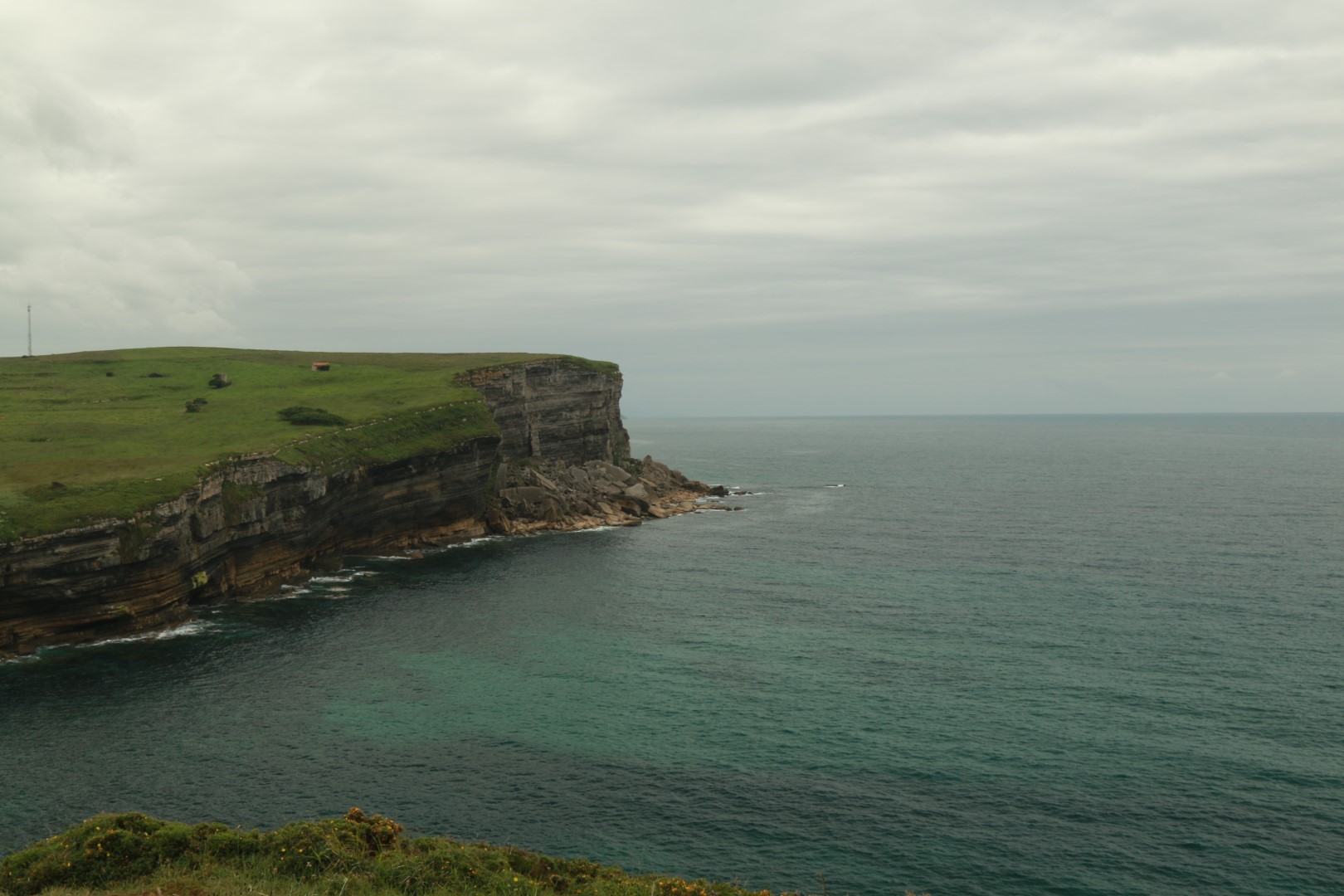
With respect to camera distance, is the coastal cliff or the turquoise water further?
the coastal cliff

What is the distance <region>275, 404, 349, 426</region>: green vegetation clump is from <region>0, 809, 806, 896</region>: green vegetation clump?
84.1 meters

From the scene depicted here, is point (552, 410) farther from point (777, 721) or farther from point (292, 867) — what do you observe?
point (292, 867)

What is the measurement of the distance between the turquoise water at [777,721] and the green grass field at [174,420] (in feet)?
44.0

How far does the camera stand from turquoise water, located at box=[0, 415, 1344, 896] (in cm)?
4062

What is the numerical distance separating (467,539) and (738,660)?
65.2 metres

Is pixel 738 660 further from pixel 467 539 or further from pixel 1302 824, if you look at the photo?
pixel 467 539

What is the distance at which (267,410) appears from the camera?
120 meters

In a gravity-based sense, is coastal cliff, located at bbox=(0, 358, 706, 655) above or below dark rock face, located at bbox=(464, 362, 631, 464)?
below

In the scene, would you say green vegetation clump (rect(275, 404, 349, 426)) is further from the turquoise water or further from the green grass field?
the turquoise water

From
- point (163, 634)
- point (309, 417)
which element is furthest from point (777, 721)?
point (309, 417)

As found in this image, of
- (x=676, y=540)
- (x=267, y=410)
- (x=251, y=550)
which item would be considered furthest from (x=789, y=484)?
(x=251, y=550)

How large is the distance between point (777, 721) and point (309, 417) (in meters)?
81.1

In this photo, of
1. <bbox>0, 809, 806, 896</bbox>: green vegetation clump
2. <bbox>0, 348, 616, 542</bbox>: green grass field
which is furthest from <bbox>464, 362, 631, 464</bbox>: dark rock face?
<bbox>0, 809, 806, 896</bbox>: green vegetation clump

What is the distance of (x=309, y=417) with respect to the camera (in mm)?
113188
